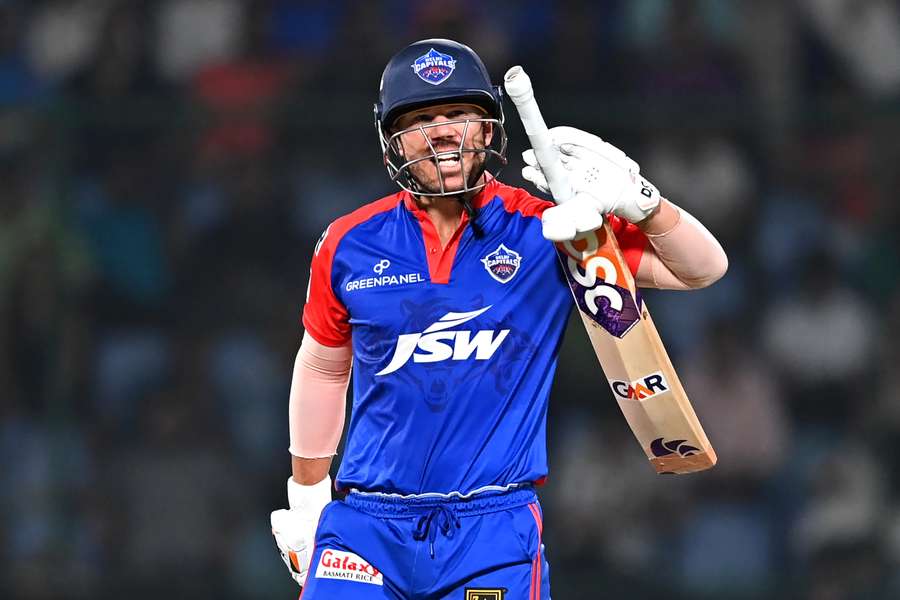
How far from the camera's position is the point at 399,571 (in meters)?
2.74

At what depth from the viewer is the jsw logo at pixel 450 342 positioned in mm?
2793

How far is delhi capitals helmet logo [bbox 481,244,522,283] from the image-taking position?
9.34ft

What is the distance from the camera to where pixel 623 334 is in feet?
9.43

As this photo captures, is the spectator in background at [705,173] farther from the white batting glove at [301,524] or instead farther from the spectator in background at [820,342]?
the white batting glove at [301,524]

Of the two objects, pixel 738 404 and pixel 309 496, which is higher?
pixel 309 496

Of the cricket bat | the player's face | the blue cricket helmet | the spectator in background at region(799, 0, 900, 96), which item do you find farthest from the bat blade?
the spectator in background at region(799, 0, 900, 96)

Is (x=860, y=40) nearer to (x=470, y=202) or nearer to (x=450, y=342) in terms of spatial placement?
(x=470, y=202)

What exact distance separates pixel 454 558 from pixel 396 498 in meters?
0.17

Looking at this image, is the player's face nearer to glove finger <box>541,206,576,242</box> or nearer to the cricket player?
the cricket player

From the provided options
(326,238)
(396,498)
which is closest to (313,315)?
(326,238)

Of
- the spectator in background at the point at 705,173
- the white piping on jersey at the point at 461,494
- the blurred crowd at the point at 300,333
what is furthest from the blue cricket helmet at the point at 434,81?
the spectator in background at the point at 705,173

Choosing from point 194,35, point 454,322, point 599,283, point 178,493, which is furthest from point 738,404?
point 454,322

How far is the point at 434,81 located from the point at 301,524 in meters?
1.03

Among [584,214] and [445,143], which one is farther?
[445,143]
